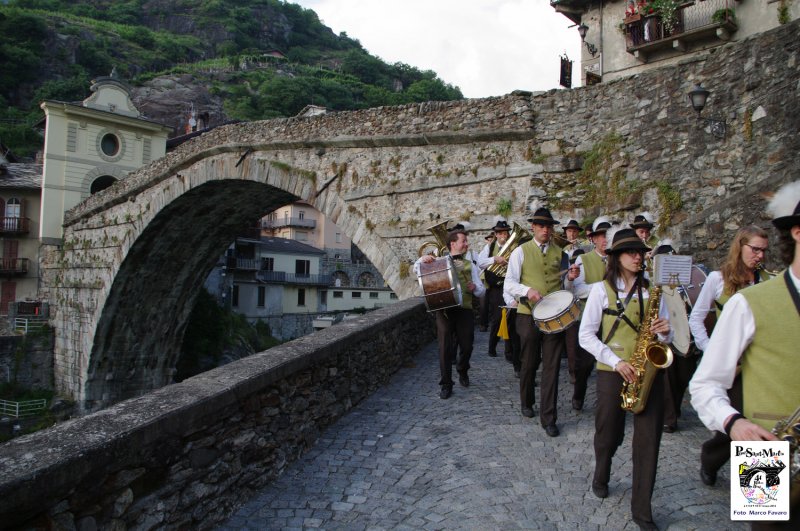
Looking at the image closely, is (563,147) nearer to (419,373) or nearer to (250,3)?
(419,373)

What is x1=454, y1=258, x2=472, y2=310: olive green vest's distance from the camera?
570cm

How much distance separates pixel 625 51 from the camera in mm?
14406

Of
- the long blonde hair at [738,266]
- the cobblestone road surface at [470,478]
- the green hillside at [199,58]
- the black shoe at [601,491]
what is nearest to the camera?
the cobblestone road surface at [470,478]

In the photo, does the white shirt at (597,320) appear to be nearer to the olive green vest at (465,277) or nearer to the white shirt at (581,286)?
the white shirt at (581,286)

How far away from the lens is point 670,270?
11.5 feet

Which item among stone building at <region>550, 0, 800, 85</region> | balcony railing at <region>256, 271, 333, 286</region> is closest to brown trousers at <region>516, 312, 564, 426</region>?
stone building at <region>550, 0, 800, 85</region>

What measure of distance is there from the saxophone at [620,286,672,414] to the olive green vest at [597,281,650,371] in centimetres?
4

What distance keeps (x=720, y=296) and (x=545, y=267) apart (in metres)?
1.29

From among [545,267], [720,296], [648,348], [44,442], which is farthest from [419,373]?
[44,442]

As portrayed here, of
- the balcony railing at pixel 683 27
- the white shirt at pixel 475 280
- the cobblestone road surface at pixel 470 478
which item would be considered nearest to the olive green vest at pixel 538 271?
the white shirt at pixel 475 280

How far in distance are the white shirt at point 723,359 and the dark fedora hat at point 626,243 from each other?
140 centimetres

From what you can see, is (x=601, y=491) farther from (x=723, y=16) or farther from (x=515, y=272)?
(x=723, y=16)

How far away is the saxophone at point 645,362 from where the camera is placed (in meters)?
3.02

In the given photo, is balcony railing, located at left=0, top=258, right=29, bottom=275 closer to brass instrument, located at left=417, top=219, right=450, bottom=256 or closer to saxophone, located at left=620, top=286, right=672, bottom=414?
brass instrument, located at left=417, top=219, right=450, bottom=256
